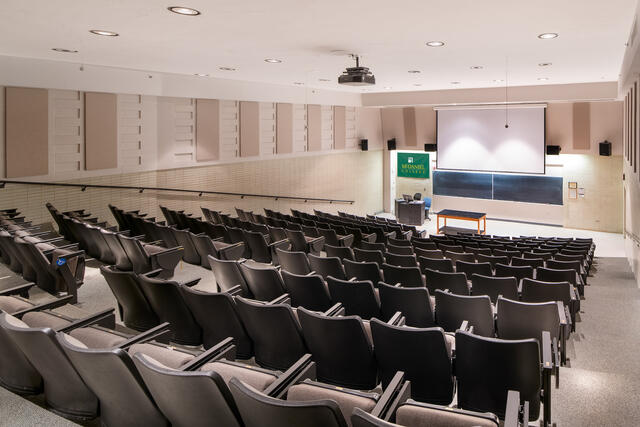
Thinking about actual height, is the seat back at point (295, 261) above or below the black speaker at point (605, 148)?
below

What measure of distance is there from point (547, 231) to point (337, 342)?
1563 cm

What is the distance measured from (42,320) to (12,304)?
571 millimetres

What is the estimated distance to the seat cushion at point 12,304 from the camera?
12.6ft

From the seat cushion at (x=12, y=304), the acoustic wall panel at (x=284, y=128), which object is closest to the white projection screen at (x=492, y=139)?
the acoustic wall panel at (x=284, y=128)

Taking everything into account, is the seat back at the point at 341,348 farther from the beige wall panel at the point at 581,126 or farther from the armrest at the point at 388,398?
the beige wall panel at the point at 581,126

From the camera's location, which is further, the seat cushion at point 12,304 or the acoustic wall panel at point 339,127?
the acoustic wall panel at point 339,127

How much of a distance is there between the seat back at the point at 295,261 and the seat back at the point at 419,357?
2.79 meters

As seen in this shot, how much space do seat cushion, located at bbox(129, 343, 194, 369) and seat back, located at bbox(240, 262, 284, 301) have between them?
2022 millimetres

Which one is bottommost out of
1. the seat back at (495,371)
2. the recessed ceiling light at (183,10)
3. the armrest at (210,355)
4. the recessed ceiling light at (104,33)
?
the seat back at (495,371)

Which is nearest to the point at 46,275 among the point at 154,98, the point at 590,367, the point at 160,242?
the point at 160,242

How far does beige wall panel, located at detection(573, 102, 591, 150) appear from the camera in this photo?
1619cm

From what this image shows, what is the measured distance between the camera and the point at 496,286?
17.5 feet

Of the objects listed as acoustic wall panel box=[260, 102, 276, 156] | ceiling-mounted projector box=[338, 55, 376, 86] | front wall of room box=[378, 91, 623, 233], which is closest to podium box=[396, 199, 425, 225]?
front wall of room box=[378, 91, 623, 233]

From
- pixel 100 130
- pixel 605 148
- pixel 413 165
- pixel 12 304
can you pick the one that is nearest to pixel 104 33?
pixel 100 130
